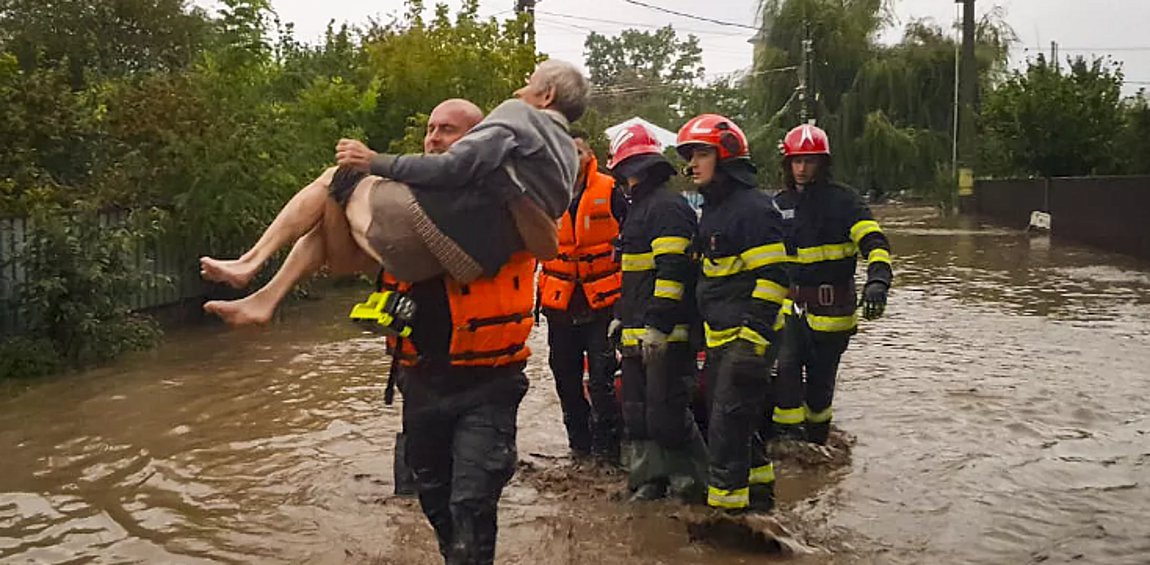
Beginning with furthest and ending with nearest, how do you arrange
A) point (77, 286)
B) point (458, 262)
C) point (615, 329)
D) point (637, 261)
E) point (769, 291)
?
point (77, 286) < point (615, 329) < point (637, 261) < point (769, 291) < point (458, 262)

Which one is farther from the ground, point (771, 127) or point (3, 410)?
point (771, 127)

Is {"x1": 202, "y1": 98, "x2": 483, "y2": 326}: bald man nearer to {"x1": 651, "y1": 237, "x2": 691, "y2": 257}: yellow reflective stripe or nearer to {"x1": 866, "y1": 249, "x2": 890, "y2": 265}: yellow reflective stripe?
{"x1": 651, "y1": 237, "x2": 691, "y2": 257}: yellow reflective stripe

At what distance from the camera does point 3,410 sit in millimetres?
8570

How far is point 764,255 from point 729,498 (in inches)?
45.3

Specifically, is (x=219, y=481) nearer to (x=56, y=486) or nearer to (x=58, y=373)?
(x=56, y=486)

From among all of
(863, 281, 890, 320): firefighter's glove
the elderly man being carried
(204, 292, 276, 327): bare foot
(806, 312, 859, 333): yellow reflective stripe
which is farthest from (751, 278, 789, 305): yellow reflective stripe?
(204, 292, 276, 327): bare foot

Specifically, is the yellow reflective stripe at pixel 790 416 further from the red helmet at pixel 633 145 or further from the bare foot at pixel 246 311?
the bare foot at pixel 246 311

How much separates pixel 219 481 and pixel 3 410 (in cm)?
287

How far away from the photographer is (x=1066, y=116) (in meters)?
26.9

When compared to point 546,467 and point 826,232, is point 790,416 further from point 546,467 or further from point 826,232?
point 546,467

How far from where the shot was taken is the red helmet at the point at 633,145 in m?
6.19

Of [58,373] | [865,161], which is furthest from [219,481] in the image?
[865,161]

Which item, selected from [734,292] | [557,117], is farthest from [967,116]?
[557,117]

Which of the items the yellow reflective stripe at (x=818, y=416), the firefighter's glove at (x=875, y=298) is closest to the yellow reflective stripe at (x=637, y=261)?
the firefighter's glove at (x=875, y=298)
